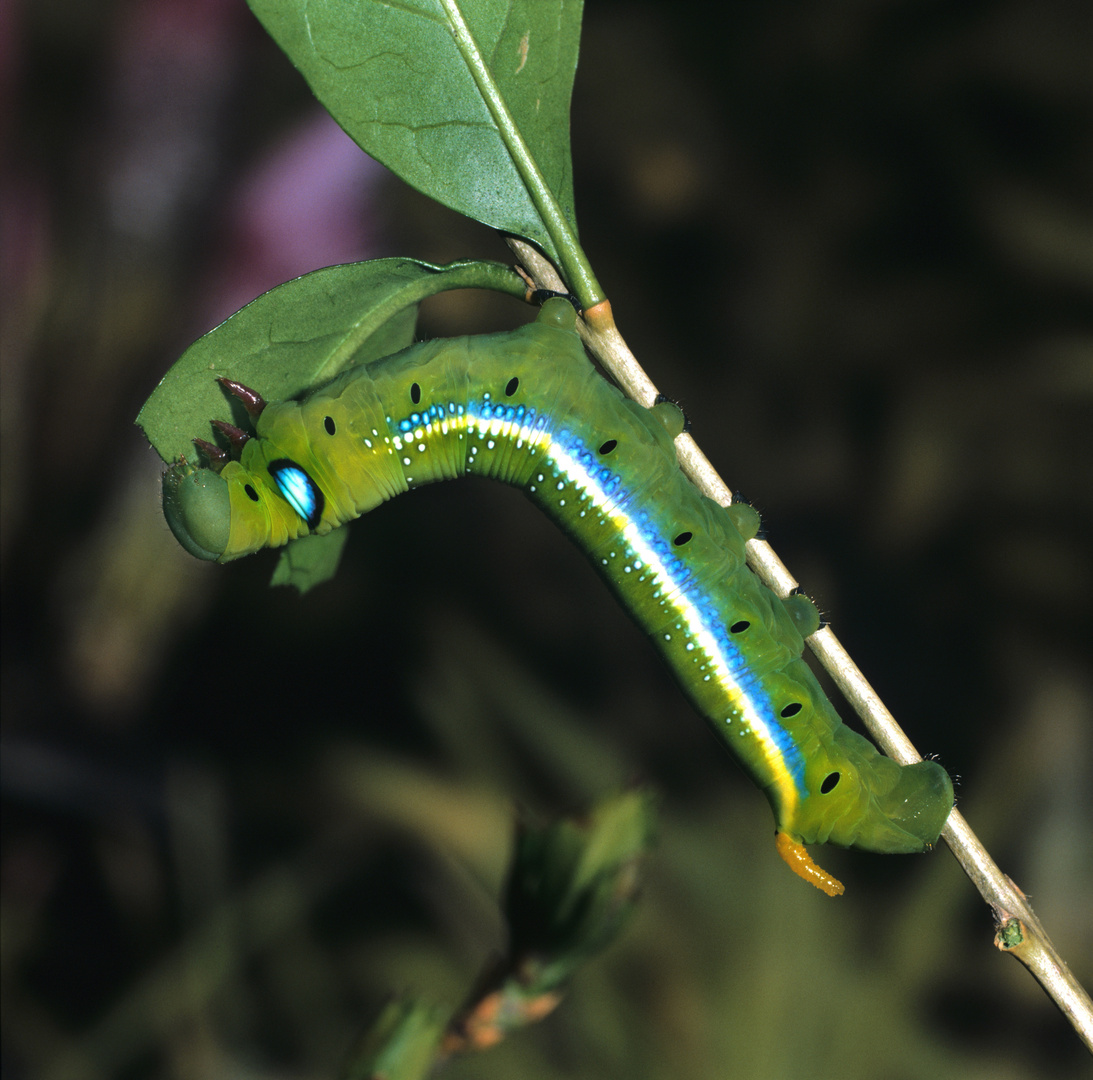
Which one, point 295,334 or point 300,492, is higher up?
point 295,334

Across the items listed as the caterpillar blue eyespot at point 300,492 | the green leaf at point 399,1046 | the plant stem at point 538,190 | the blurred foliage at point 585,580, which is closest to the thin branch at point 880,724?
the plant stem at point 538,190

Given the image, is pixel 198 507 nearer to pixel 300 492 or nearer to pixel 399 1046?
pixel 300 492

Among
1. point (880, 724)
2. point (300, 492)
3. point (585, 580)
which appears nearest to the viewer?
point (880, 724)

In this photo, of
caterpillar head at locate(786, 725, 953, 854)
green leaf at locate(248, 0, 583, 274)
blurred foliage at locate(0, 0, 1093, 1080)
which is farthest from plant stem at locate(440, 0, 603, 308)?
blurred foliage at locate(0, 0, 1093, 1080)

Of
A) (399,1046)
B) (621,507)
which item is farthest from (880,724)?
(399,1046)

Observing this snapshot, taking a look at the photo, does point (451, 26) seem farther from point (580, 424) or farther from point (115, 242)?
point (115, 242)

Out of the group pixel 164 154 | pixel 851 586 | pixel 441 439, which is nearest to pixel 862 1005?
pixel 851 586
